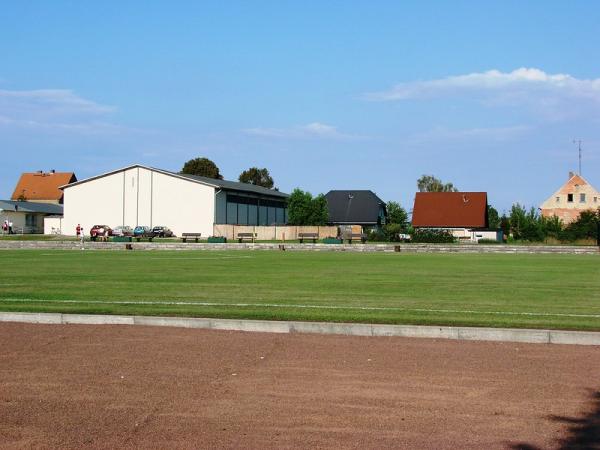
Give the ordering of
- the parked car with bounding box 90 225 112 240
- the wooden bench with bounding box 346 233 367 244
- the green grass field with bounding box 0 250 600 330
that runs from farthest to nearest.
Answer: the parked car with bounding box 90 225 112 240
the wooden bench with bounding box 346 233 367 244
the green grass field with bounding box 0 250 600 330

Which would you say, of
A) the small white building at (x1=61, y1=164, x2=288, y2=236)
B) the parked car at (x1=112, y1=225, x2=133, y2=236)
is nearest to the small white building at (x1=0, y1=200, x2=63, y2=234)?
the small white building at (x1=61, y1=164, x2=288, y2=236)

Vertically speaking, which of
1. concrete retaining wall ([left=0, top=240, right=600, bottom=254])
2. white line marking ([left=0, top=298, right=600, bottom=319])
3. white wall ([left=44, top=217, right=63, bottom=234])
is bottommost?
white line marking ([left=0, top=298, right=600, bottom=319])

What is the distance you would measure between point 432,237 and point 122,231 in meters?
31.2

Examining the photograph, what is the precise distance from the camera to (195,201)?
77.1 m

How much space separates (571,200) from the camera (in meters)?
92.1

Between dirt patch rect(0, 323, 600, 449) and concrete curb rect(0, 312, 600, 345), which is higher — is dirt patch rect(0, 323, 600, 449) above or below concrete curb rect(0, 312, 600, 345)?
below

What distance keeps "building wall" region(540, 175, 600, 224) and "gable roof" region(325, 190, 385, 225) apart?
75.4ft

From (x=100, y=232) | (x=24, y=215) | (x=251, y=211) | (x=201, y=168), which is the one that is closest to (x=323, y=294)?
(x=100, y=232)

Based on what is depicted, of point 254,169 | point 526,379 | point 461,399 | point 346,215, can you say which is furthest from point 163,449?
point 254,169

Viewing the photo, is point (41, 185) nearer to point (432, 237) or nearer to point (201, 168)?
point (201, 168)

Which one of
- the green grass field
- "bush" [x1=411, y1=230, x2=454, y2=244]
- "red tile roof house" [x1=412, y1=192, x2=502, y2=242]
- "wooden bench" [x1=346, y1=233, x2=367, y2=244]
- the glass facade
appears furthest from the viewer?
"red tile roof house" [x1=412, y1=192, x2=502, y2=242]

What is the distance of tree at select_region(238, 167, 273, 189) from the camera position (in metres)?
134

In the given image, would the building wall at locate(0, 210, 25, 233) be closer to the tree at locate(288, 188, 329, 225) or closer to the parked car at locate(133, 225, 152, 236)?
the parked car at locate(133, 225, 152, 236)

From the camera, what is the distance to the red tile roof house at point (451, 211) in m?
89.9
